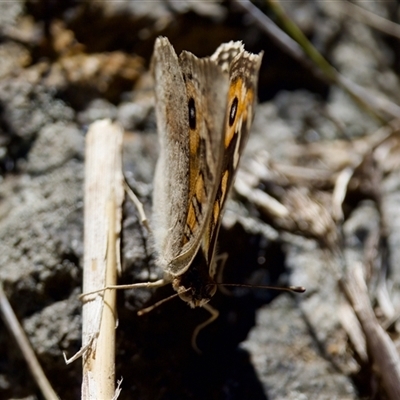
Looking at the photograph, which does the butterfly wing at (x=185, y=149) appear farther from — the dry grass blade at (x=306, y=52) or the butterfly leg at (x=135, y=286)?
the dry grass blade at (x=306, y=52)

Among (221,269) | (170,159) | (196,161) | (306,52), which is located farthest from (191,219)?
(306,52)

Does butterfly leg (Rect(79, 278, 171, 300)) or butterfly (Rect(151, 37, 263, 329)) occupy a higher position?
butterfly (Rect(151, 37, 263, 329))

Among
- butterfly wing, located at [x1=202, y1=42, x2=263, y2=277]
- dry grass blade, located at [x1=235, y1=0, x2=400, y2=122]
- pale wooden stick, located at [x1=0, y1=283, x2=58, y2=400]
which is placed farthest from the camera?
dry grass blade, located at [x1=235, y1=0, x2=400, y2=122]

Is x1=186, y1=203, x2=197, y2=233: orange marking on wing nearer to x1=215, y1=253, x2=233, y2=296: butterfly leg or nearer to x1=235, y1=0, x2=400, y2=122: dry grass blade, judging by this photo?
x1=215, y1=253, x2=233, y2=296: butterfly leg

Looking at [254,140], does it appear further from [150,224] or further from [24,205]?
[24,205]

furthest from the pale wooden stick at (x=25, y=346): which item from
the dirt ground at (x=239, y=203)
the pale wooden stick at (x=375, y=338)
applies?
the pale wooden stick at (x=375, y=338)

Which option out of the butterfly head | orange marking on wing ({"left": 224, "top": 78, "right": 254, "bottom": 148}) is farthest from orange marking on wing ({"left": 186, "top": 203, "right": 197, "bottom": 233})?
orange marking on wing ({"left": 224, "top": 78, "right": 254, "bottom": 148})
